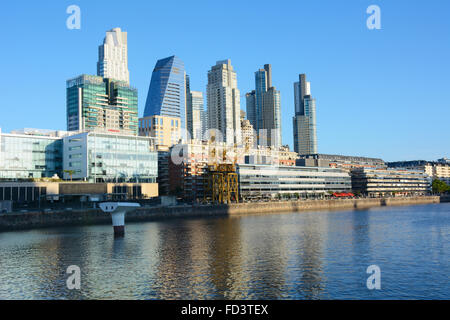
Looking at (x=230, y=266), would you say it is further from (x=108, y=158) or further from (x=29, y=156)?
(x=29, y=156)

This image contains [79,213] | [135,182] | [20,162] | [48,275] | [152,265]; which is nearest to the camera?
[48,275]

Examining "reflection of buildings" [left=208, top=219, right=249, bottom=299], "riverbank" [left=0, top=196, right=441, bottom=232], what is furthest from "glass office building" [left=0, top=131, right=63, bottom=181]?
"reflection of buildings" [left=208, top=219, right=249, bottom=299]

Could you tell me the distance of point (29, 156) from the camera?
151 m

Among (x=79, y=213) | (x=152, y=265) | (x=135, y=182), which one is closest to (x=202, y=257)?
(x=152, y=265)

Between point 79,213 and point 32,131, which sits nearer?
point 79,213

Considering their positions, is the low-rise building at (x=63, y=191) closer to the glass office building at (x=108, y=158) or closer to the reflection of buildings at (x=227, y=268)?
the glass office building at (x=108, y=158)

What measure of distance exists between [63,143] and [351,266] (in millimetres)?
133901

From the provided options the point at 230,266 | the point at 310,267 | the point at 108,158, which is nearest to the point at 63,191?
the point at 108,158

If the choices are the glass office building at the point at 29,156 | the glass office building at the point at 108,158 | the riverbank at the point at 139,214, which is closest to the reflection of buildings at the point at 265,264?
the riverbank at the point at 139,214

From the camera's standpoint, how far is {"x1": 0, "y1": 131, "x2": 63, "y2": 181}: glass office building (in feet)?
475

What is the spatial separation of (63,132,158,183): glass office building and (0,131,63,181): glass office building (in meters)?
3.85

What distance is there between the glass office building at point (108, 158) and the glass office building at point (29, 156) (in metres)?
3.85

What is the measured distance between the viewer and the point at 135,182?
15912 cm
